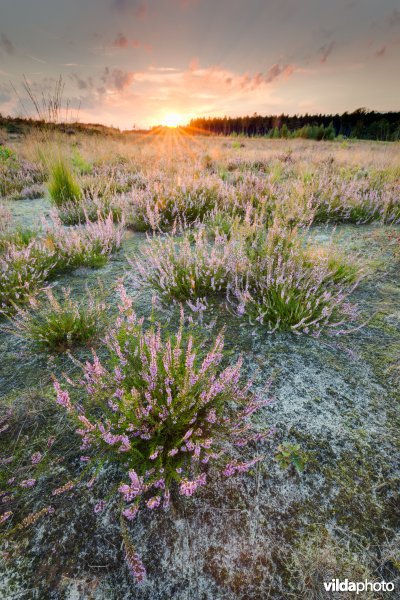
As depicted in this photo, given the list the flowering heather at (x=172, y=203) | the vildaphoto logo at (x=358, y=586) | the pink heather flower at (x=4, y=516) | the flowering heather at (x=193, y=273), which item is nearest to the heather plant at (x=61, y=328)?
the flowering heather at (x=193, y=273)

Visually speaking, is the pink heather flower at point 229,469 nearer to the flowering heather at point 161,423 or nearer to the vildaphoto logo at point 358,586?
the flowering heather at point 161,423

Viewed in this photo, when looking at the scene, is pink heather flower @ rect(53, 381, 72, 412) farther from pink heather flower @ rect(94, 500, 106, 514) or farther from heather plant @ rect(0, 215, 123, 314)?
heather plant @ rect(0, 215, 123, 314)

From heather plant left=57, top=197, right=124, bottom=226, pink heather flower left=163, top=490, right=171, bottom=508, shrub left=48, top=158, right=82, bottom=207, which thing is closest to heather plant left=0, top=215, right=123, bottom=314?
heather plant left=57, top=197, right=124, bottom=226

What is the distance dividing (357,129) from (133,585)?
5522 cm

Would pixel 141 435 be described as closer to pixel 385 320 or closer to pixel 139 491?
pixel 139 491

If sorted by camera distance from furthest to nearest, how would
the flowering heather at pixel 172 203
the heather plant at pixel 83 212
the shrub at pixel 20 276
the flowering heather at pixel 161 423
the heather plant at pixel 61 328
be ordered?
the heather plant at pixel 83 212, the flowering heather at pixel 172 203, the shrub at pixel 20 276, the heather plant at pixel 61 328, the flowering heather at pixel 161 423

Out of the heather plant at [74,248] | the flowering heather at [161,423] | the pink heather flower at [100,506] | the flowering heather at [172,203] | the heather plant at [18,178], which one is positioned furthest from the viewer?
the heather plant at [18,178]

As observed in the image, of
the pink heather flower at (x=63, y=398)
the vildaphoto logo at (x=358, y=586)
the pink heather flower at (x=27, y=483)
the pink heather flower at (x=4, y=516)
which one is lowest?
the vildaphoto logo at (x=358, y=586)

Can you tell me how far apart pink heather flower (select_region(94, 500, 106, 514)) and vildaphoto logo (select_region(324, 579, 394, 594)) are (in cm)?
102

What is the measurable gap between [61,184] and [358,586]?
23.5ft

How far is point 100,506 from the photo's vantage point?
1425 mm

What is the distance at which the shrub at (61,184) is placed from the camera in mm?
6258

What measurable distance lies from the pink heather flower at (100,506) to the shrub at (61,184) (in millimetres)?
6022

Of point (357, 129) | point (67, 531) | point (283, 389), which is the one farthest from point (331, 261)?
point (357, 129)
